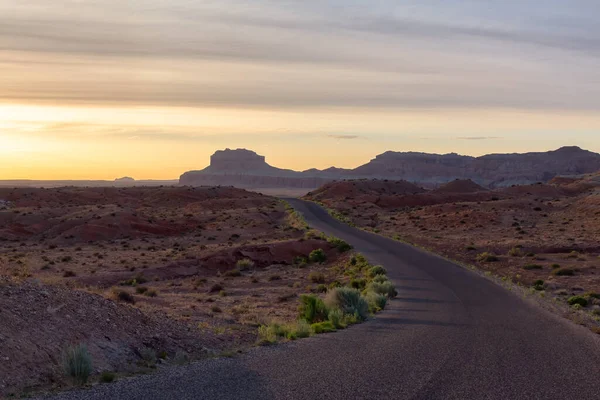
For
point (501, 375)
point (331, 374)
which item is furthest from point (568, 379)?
point (331, 374)

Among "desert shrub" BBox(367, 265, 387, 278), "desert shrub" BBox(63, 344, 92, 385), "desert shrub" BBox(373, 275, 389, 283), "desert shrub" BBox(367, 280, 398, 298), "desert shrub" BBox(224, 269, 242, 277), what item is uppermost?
"desert shrub" BBox(63, 344, 92, 385)

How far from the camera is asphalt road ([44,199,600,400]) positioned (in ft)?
33.6

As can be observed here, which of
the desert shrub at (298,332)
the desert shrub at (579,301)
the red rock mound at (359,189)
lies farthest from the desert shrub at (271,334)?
the red rock mound at (359,189)

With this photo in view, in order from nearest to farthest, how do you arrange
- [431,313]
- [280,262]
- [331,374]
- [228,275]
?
[331,374] → [431,313] → [228,275] → [280,262]

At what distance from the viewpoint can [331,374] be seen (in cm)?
1132

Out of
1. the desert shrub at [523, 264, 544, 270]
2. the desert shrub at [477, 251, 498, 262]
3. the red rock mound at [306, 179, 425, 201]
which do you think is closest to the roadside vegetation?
the desert shrub at [523, 264, 544, 270]

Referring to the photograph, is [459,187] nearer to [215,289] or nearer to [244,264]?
[244,264]

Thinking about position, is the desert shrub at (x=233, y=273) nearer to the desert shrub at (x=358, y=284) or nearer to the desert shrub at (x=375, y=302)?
the desert shrub at (x=358, y=284)

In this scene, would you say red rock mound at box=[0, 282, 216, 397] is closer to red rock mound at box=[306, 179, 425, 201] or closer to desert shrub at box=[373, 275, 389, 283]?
desert shrub at box=[373, 275, 389, 283]

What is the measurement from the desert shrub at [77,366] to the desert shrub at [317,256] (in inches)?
1323

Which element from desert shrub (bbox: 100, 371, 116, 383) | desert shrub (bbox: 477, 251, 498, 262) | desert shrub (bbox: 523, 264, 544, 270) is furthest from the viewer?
desert shrub (bbox: 477, 251, 498, 262)

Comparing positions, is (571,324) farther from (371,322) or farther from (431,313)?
(371,322)

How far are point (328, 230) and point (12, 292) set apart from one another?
164ft

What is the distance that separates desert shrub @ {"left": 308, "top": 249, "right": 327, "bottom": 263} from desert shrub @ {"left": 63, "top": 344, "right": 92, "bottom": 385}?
33608mm
